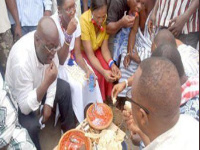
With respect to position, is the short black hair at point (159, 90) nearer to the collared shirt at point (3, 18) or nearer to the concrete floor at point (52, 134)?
the concrete floor at point (52, 134)

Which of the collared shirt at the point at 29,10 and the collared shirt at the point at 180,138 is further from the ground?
the collared shirt at the point at 29,10

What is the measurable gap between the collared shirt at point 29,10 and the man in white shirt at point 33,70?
81 cm

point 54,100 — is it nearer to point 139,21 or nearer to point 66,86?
point 66,86

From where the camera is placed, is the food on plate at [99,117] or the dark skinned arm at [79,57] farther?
the dark skinned arm at [79,57]

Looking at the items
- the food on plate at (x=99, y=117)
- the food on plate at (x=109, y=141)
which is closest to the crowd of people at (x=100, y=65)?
the food on plate at (x=109, y=141)

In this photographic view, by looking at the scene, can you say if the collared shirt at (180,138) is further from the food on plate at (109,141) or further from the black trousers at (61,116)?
the black trousers at (61,116)

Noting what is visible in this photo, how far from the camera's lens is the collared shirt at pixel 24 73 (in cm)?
219

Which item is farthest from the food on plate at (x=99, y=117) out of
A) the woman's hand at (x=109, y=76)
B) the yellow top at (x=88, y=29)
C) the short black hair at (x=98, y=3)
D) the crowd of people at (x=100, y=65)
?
the short black hair at (x=98, y=3)

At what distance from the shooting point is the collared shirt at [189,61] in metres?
1.98

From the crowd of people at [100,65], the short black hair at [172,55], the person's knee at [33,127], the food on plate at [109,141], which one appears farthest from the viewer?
the person's knee at [33,127]

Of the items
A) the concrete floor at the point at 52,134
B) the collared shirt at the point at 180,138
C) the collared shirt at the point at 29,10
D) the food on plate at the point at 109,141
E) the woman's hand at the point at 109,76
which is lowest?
the concrete floor at the point at 52,134

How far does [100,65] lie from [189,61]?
1163mm

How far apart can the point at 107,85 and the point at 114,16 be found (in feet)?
2.71

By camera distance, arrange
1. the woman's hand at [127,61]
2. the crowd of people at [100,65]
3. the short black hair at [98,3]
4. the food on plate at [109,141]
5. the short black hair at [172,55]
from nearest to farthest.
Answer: the crowd of people at [100,65], the short black hair at [172,55], the food on plate at [109,141], the short black hair at [98,3], the woman's hand at [127,61]
